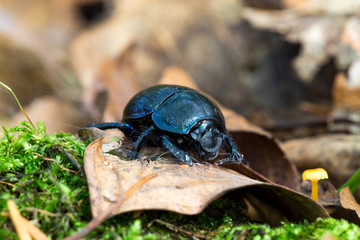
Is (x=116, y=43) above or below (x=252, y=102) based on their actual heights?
above

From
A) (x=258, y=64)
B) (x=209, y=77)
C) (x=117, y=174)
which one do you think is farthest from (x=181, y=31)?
(x=117, y=174)

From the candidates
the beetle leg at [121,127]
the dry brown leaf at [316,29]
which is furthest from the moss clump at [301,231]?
the dry brown leaf at [316,29]

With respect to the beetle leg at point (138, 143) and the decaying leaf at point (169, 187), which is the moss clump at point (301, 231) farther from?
the beetle leg at point (138, 143)

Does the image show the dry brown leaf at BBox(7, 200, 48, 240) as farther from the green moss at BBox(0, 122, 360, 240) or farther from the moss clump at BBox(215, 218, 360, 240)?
the moss clump at BBox(215, 218, 360, 240)

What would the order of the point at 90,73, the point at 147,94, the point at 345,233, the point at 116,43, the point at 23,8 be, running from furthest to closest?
1. the point at 23,8
2. the point at 116,43
3. the point at 90,73
4. the point at 147,94
5. the point at 345,233

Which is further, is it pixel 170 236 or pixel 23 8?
pixel 23 8

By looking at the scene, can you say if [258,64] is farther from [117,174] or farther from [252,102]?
[117,174]

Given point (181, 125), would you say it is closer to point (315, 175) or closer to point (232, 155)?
point (232, 155)

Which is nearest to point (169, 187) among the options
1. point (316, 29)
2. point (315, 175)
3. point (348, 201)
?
point (315, 175)
